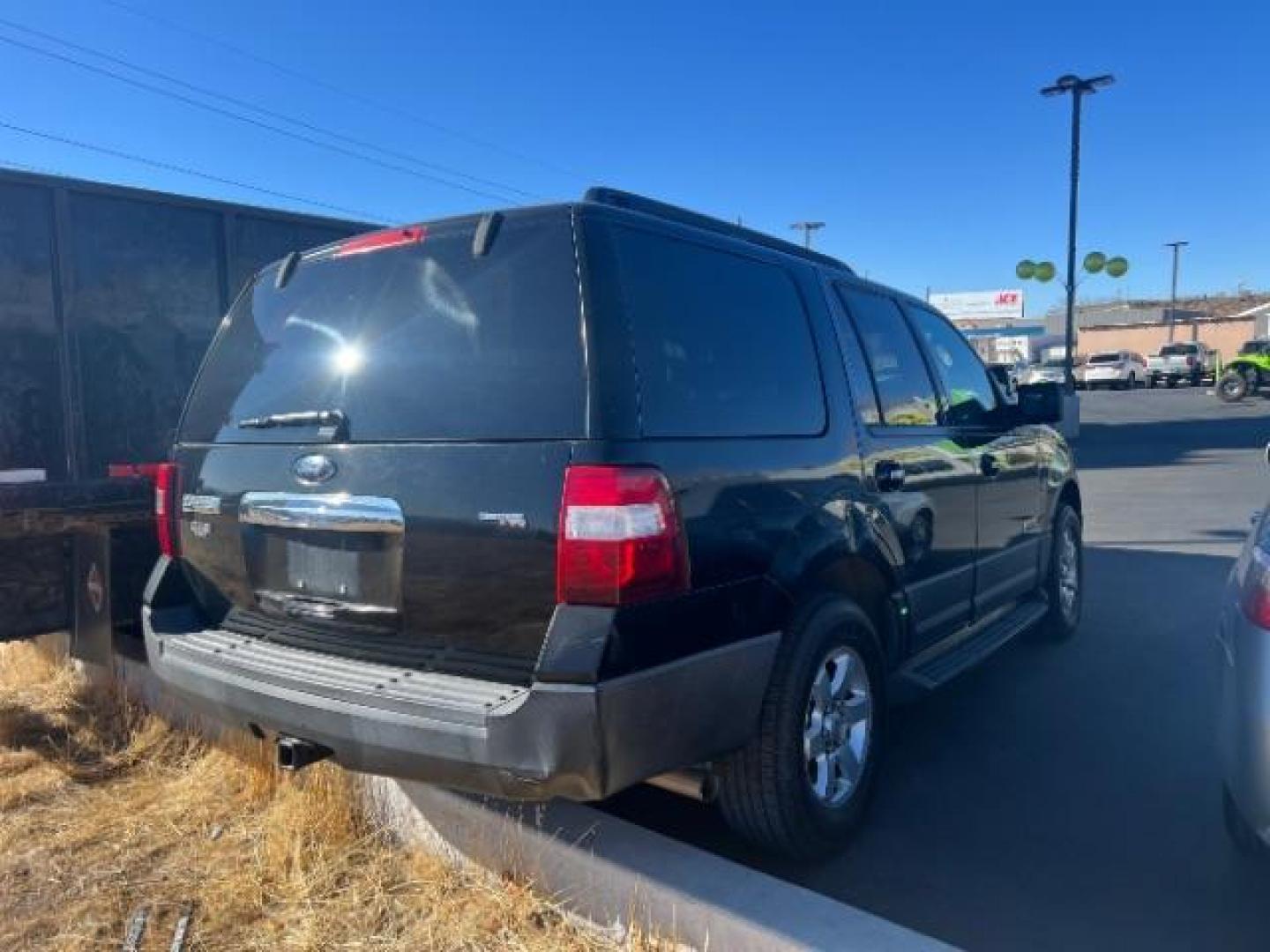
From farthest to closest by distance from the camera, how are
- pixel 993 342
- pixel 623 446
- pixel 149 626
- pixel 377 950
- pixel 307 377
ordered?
pixel 993 342 < pixel 149 626 < pixel 307 377 < pixel 377 950 < pixel 623 446

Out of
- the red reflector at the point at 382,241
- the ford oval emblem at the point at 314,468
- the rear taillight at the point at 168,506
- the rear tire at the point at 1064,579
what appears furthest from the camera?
the rear tire at the point at 1064,579

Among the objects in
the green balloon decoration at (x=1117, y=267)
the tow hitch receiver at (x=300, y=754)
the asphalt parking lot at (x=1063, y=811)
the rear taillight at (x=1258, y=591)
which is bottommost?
the asphalt parking lot at (x=1063, y=811)

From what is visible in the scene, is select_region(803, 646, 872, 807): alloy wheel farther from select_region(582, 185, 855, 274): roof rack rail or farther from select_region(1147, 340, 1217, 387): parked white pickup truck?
select_region(1147, 340, 1217, 387): parked white pickup truck

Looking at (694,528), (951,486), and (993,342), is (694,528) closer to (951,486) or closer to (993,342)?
(951,486)

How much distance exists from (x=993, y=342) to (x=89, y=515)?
6678cm

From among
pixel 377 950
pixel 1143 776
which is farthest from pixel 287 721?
pixel 1143 776

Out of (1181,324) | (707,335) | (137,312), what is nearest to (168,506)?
(137,312)

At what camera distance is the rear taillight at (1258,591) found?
2623 millimetres

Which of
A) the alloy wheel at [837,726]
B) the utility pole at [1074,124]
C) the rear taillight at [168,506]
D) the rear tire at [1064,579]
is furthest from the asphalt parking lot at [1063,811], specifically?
the utility pole at [1074,124]

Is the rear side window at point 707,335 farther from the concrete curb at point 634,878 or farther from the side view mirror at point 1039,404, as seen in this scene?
the side view mirror at point 1039,404

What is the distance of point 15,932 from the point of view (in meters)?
2.92

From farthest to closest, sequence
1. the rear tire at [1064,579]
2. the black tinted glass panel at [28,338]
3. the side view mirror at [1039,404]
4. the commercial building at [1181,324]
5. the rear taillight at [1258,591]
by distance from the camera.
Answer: the commercial building at [1181,324] → the rear tire at [1064,579] → the side view mirror at [1039,404] → the black tinted glass panel at [28,338] → the rear taillight at [1258,591]

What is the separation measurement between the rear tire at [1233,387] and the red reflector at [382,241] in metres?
34.4

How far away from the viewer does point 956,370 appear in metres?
4.77
